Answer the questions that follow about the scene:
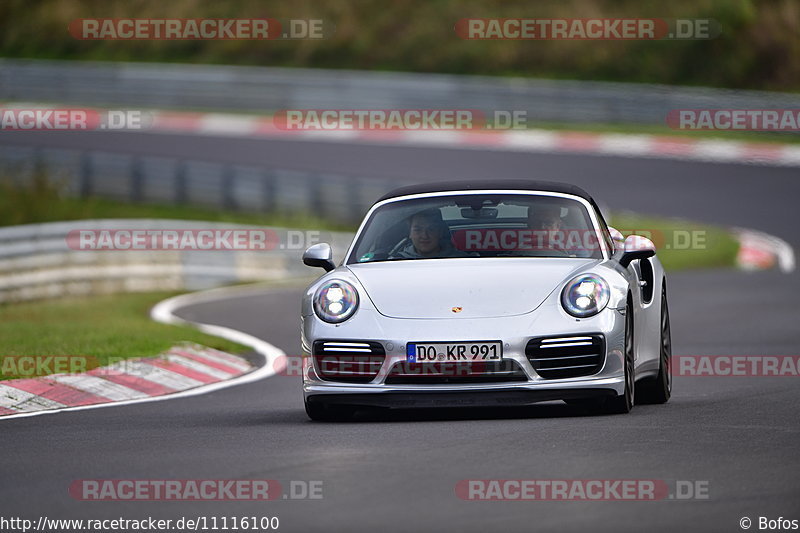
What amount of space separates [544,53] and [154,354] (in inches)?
1260

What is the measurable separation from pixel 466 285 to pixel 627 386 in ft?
3.38

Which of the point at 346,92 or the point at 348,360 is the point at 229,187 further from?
the point at 348,360

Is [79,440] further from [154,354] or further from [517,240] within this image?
[154,354]

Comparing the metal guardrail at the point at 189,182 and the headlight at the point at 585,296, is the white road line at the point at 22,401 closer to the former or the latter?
the headlight at the point at 585,296

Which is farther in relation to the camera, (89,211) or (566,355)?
(89,211)

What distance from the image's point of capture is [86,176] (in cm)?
2869

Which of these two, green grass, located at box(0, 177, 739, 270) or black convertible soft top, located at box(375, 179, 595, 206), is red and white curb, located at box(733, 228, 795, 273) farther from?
black convertible soft top, located at box(375, 179, 595, 206)

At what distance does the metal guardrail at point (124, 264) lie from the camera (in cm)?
1986

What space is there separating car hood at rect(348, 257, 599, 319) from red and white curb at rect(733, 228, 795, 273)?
44.8 feet

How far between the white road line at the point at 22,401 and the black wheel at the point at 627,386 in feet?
12.3

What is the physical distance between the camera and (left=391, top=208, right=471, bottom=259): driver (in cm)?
905

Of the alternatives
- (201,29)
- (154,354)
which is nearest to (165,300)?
(154,354)

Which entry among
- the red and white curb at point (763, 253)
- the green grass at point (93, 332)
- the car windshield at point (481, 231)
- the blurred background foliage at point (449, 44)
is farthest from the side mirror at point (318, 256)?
the blurred background foliage at point (449, 44)

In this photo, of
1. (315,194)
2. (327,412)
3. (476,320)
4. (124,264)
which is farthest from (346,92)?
(476,320)
